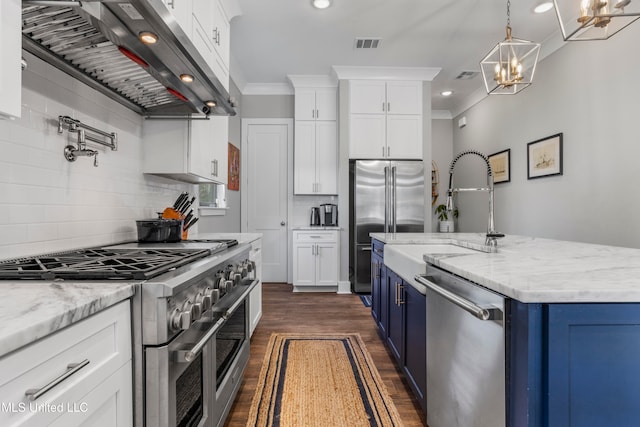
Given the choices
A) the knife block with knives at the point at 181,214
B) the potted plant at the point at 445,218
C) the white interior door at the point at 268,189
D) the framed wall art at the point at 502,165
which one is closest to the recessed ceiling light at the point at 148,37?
the knife block with knives at the point at 181,214

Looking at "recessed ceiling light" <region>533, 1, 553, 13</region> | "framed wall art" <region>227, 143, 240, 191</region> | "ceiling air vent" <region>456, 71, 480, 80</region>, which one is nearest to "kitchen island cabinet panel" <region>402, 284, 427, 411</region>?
"recessed ceiling light" <region>533, 1, 553, 13</region>

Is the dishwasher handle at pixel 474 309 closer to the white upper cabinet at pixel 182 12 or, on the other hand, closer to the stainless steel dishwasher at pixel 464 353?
the stainless steel dishwasher at pixel 464 353

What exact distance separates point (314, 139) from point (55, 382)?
4456 millimetres

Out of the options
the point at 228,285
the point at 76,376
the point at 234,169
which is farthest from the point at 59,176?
the point at 234,169

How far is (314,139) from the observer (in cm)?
488

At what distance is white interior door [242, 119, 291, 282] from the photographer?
5113 mm

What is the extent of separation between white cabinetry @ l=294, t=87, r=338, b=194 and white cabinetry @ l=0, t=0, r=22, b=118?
4.04 m

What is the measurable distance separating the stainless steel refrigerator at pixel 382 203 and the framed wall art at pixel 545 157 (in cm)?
127

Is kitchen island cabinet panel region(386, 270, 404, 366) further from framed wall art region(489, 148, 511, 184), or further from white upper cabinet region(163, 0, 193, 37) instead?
framed wall art region(489, 148, 511, 184)

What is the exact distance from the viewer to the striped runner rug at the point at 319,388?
178 cm

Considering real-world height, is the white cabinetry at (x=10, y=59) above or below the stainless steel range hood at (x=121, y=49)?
below

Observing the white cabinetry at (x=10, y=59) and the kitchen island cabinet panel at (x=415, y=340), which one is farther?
the kitchen island cabinet panel at (x=415, y=340)

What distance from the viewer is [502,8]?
3238 mm

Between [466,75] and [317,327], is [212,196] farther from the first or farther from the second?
[466,75]
